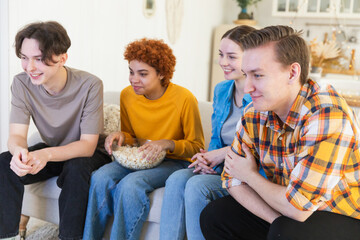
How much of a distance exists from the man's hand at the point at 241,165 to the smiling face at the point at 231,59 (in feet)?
1.39

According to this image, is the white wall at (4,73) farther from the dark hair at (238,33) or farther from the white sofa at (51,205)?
the dark hair at (238,33)

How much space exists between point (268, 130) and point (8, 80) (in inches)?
66.8

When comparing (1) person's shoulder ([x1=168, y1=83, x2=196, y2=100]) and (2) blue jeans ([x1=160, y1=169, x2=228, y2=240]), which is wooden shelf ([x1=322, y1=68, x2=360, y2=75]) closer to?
(1) person's shoulder ([x1=168, y1=83, x2=196, y2=100])

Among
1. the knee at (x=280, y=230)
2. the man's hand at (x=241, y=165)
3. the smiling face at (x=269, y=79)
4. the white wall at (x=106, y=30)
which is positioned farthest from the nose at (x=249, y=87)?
the white wall at (x=106, y=30)

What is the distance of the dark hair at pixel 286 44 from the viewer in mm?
1158

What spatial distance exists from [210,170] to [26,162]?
2.43 feet

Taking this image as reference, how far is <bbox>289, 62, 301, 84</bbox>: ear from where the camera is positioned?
1.16 meters

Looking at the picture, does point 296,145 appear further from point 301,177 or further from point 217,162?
point 217,162

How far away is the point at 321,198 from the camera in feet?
3.65

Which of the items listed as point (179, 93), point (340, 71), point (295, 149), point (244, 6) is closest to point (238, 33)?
point (179, 93)

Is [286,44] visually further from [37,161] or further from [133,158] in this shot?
[37,161]

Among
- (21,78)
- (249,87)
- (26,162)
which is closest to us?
(249,87)

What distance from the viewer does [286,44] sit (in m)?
1.16

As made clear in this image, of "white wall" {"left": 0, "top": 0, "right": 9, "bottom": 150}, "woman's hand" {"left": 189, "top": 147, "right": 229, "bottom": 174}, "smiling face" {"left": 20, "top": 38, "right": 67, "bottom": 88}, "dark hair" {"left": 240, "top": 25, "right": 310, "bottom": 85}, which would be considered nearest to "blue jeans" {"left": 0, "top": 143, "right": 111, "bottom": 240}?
"smiling face" {"left": 20, "top": 38, "right": 67, "bottom": 88}
